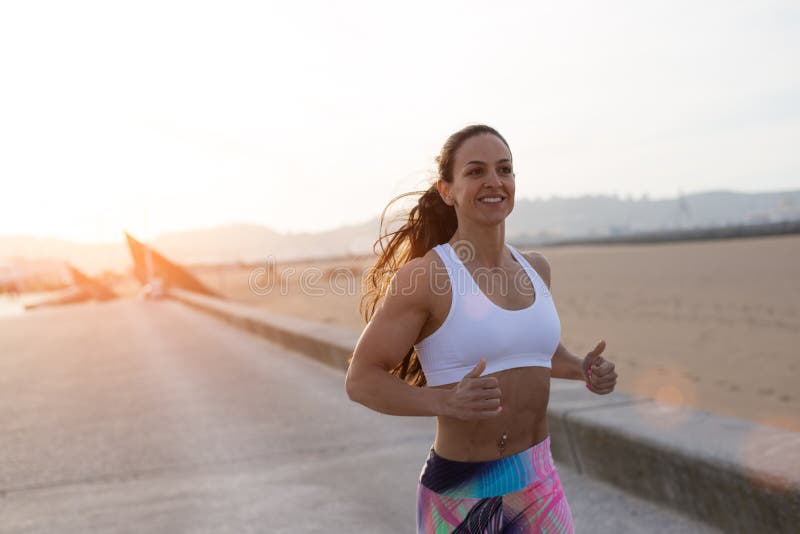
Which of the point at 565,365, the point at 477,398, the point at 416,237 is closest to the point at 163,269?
the point at 416,237

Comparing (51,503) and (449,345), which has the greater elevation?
(449,345)

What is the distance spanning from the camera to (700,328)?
40.9 ft

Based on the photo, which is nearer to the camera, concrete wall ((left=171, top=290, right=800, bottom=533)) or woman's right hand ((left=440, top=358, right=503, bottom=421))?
woman's right hand ((left=440, top=358, right=503, bottom=421))

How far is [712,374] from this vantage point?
8.61m

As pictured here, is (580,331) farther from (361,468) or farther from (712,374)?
(361,468)

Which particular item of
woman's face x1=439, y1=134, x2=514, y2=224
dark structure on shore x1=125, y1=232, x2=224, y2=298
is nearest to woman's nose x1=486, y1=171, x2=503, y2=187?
woman's face x1=439, y1=134, x2=514, y2=224

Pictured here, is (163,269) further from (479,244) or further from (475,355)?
(475,355)

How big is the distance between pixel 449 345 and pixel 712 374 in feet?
23.7

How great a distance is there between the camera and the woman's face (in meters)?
2.36

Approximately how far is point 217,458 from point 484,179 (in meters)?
4.20

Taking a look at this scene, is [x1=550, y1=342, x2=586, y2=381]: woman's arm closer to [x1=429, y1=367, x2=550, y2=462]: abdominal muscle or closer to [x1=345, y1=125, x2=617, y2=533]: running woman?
[x1=345, y1=125, x2=617, y2=533]: running woman

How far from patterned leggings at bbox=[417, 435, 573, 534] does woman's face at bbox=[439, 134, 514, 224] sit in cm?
74

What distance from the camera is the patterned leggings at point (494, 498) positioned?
2326 mm

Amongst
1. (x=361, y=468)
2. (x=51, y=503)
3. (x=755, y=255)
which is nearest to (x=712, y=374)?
(x=361, y=468)
